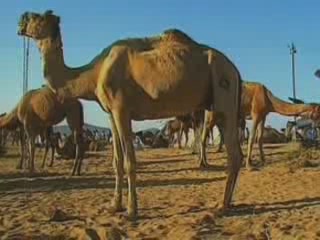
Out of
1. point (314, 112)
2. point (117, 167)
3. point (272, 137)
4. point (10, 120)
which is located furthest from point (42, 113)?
point (272, 137)

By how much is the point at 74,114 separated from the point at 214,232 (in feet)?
39.1

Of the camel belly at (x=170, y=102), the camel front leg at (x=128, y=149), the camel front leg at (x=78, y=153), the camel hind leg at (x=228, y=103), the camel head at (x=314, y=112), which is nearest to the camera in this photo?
the camel front leg at (x=128, y=149)

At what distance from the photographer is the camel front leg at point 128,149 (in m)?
10.7

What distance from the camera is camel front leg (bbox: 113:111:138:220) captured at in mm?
10711

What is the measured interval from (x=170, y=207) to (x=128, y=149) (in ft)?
5.35

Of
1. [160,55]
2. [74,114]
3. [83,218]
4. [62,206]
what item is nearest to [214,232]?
[83,218]

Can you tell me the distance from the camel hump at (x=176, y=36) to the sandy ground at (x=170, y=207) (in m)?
2.89

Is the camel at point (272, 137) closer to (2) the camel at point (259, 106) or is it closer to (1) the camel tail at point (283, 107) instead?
(2) the camel at point (259, 106)

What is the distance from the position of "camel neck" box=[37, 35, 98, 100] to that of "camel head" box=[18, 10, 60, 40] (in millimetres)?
104

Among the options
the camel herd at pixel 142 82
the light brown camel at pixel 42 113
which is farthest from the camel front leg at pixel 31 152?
the camel herd at pixel 142 82

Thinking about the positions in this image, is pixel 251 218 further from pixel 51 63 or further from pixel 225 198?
pixel 51 63

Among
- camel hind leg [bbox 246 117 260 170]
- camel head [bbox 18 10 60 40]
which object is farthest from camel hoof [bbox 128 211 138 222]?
camel hind leg [bbox 246 117 260 170]

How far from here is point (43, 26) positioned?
1145 centimetres

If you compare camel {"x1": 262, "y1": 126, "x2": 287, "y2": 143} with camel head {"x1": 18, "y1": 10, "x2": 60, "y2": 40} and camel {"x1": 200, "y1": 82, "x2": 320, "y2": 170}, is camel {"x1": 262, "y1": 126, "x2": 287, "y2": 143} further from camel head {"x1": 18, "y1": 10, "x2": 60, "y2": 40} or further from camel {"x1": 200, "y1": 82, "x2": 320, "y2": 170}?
camel head {"x1": 18, "y1": 10, "x2": 60, "y2": 40}
